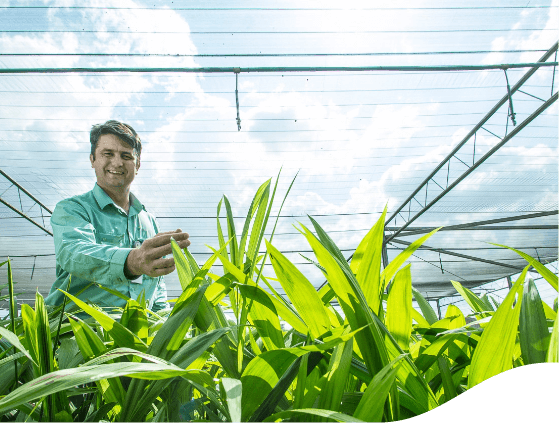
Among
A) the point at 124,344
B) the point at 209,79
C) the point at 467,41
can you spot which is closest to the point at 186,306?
the point at 124,344

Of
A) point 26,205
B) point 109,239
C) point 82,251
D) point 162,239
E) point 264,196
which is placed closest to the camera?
point 264,196

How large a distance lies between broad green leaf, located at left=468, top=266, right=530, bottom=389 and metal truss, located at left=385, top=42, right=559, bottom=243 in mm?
4217

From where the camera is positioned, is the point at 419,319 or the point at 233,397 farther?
the point at 419,319

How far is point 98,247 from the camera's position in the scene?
591 mm

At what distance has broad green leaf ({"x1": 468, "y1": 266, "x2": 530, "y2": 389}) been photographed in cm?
13

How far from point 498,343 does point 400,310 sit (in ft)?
0.13

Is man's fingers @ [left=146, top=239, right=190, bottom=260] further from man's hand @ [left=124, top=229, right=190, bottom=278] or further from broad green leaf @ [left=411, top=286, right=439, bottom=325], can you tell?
broad green leaf @ [left=411, top=286, right=439, bottom=325]

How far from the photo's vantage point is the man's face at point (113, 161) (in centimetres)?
99

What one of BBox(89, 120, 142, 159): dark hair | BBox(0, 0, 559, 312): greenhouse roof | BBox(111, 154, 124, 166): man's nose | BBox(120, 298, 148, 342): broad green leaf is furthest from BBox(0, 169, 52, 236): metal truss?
BBox(120, 298, 148, 342): broad green leaf

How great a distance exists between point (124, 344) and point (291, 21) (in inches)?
142

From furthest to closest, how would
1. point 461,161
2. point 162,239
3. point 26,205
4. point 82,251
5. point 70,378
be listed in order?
point 26,205 < point 461,161 < point 82,251 < point 162,239 < point 70,378

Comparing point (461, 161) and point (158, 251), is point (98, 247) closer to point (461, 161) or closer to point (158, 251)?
point (158, 251)

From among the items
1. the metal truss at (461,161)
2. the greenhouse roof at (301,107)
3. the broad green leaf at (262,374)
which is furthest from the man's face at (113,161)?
the metal truss at (461,161)

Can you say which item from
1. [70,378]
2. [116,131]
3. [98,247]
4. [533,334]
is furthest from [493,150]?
[70,378]
